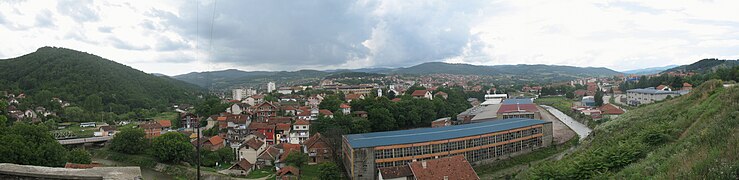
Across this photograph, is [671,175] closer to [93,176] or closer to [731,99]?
[731,99]

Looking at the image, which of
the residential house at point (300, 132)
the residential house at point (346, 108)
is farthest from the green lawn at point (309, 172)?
the residential house at point (346, 108)

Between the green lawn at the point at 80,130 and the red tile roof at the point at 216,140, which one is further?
the green lawn at the point at 80,130

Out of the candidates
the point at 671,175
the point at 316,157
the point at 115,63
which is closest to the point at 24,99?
the point at 115,63

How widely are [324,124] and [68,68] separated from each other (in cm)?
4081

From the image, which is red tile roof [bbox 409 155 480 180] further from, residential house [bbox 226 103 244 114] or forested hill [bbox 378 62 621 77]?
forested hill [bbox 378 62 621 77]

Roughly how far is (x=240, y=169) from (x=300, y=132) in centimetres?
738

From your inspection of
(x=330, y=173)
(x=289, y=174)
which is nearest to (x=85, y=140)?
(x=289, y=174)

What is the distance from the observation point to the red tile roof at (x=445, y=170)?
14742 millimetres

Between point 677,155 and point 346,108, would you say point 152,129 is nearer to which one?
point 346,108

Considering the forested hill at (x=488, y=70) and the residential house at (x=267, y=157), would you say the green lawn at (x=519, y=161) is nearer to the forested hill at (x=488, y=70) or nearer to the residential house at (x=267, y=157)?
the residential house at (x=267, y=157)

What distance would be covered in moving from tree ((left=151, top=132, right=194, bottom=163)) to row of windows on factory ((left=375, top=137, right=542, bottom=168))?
38.8 feet

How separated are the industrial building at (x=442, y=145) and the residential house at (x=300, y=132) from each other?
6.78 metres

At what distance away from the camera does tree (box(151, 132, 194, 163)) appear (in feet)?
75.7

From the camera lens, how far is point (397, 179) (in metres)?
16.1
